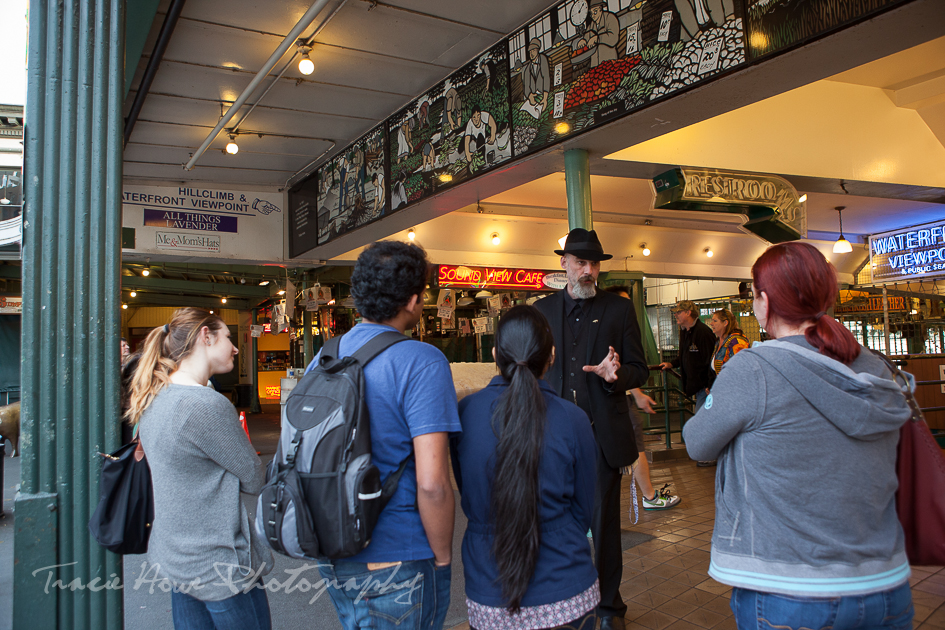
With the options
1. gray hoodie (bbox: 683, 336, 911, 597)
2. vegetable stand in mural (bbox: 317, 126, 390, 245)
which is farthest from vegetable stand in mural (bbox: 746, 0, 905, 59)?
vegetable stand in mural (bbox: 317, 126, 390, 245)

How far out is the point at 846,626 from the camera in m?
1.42

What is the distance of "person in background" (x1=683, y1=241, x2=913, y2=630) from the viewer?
141cm

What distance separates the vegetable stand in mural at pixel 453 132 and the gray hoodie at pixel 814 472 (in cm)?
350

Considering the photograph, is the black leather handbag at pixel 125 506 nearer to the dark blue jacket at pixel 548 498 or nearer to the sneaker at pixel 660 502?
the dark blue jacket at pixel 548 498

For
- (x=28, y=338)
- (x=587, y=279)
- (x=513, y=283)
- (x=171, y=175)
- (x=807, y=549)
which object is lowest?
(x=807, y=549)

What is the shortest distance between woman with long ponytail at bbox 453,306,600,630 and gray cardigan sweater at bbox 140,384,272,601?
0.72 metres

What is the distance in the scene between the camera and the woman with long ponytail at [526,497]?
5.27 ft

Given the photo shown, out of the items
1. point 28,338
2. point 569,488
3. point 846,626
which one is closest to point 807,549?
point 846,626

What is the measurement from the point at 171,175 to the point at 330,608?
20.7 ft

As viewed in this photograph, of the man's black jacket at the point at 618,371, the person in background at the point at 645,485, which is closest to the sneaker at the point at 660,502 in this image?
the person in background at the point at 645,485

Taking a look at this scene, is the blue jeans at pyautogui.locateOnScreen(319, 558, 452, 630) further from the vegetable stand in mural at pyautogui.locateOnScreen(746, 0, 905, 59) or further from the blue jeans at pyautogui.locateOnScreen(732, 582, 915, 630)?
the vegetable stand in mural at pyautogui.locateOnScreen(746, 0, 905, 59)

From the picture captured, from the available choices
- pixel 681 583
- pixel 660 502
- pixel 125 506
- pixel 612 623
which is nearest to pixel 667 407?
pixel 660 502

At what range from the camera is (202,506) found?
73.7 inches

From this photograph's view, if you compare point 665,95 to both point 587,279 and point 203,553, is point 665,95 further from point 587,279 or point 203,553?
point 203,553
